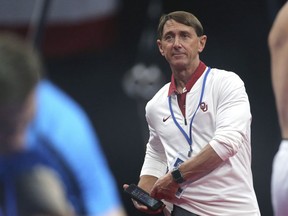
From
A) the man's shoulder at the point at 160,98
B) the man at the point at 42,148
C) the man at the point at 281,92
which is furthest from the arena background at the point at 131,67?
the man at the point at 42,148

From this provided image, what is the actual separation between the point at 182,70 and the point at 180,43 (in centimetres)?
9

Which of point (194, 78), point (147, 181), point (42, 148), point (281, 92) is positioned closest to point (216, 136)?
point (194, 78)

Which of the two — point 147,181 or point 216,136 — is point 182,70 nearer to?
point 216,136

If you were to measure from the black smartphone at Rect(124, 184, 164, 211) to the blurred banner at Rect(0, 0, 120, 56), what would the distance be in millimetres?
2636

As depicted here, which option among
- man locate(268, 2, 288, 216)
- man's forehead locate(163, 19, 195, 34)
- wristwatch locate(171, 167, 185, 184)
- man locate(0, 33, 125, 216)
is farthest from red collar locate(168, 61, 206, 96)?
man locate(0, 33, 125, 216)

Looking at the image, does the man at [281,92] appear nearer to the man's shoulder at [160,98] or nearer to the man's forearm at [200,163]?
the man's forearm at [200,163]

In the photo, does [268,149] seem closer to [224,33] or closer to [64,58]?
[224,33]

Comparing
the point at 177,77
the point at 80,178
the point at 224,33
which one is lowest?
the point at 80,178

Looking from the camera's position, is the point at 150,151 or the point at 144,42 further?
the point at 144,42

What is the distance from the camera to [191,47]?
8.64 ft

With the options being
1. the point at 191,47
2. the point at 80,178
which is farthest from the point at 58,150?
the point at 191,47

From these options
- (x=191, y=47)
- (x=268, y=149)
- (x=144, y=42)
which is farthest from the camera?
(x=144, y=42)

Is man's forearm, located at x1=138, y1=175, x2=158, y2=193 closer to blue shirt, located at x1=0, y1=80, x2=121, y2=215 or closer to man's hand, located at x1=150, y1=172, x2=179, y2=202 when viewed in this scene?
man's hand, located at x1=150, y1=172, x2=179, y2=202

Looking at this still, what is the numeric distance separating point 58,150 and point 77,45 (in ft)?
13.3
